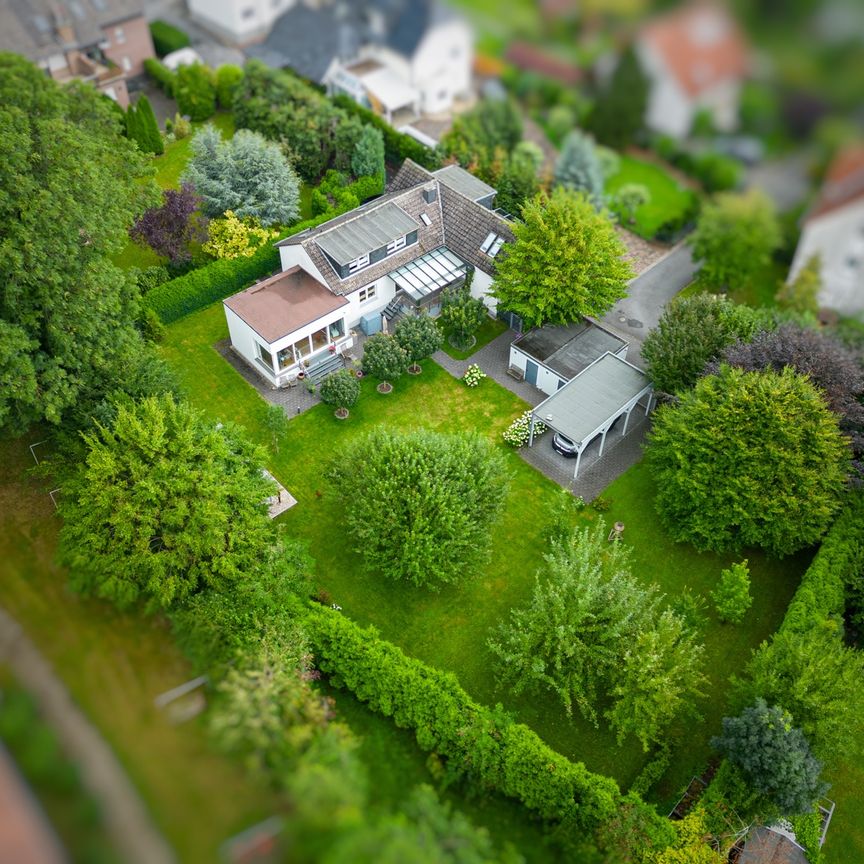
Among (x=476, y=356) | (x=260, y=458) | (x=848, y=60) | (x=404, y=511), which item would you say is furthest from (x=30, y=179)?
(x=848, y=60)

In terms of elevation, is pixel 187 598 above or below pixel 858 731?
above

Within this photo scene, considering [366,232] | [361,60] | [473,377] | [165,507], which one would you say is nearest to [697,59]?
[165,507]

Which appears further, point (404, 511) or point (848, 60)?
point (404, 511)

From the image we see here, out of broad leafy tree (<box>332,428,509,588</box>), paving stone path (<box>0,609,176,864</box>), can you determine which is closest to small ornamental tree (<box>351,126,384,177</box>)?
broad leafy tree (<box>332,428,509,588</box>)

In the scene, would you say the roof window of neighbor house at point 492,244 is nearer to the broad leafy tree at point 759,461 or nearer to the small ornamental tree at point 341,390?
the small ornamental tree at point 341,390

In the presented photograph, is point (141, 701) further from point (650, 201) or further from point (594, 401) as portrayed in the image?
point (650, 201)

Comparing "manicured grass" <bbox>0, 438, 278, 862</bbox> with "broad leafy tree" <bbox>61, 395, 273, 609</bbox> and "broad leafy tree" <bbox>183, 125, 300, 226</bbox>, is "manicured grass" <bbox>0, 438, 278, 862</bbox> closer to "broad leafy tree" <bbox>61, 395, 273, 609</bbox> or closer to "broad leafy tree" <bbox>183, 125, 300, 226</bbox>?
"broad leafy tree" <bbox>61, 395, 273, 609</bbox>

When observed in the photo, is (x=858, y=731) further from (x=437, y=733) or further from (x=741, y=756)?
(x=437, y=733)
